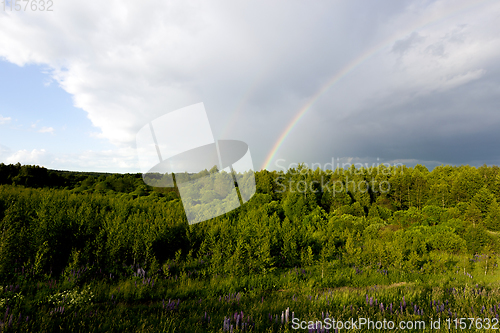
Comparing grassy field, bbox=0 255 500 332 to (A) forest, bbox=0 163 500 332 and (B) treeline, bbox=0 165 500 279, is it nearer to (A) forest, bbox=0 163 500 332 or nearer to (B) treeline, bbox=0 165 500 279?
(A) forest, bbox=0 163 500 332

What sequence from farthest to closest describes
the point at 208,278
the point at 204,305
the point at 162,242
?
the point at 162,242 < the point at 208,278 < the point at 204,305

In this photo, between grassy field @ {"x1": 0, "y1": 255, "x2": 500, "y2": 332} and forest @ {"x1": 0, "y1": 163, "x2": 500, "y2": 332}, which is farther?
forest @ {"x1": 0, "y1": 163, "x2": 500, "y2": 332}

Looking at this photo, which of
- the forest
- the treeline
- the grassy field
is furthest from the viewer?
the treeline

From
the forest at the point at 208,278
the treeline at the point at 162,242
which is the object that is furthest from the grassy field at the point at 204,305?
the treeline at the point at 162,242

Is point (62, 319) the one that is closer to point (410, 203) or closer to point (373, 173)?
point (410, 203)

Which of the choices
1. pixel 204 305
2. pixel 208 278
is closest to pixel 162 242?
pixel 208 278

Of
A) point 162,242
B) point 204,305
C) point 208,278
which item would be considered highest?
point 162,242

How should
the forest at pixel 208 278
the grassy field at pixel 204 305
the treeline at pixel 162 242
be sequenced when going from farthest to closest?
the treeline at pixel 162 242 → the forest at pixel 208 278 → the grassy field at pixel 204 305

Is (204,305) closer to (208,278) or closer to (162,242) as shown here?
(208,278)

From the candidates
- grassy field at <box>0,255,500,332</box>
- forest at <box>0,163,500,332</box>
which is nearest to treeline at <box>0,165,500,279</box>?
forest at <box>0,163,500,332</box>

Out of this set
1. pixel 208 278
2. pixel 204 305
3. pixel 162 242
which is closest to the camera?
pixel 204 305

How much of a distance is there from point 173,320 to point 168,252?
219 inches

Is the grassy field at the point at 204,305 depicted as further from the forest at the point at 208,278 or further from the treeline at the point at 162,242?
the treeline at the point at 162,242

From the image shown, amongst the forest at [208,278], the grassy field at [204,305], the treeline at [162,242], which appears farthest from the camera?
the treeline at [162,242]
